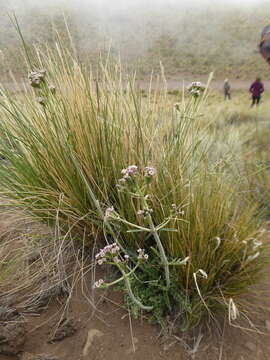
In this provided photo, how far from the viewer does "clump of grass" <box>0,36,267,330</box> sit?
1082 mm

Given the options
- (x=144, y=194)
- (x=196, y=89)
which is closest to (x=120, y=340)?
(x=144, y=194)

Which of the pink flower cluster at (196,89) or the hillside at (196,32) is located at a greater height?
the pink flower cluster at (196,89)

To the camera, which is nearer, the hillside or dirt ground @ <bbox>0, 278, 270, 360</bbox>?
dirt ground @ <bbox>0, 278, 270, 360</bbox>

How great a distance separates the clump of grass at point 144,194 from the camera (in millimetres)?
1082

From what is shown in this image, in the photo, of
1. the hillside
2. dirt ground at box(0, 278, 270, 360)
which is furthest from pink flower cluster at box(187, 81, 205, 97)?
the hillside

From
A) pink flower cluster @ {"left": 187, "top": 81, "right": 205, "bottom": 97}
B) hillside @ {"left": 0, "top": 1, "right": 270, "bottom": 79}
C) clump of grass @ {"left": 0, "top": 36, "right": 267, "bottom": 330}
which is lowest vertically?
hillside @ {"left": 0, "top": 1, "right": 270, "bottom": 79}

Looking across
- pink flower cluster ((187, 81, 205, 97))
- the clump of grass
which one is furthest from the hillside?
pink flower cluster ((187, 81, 205, 97))

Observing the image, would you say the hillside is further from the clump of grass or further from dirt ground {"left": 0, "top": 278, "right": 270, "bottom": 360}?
dirt ground {"left": 0, "top": 278, "right": 270, "bottom": 360}

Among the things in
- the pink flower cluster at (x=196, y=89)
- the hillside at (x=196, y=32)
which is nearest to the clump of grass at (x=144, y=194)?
the pink flower cluster at (x=196, y=89)

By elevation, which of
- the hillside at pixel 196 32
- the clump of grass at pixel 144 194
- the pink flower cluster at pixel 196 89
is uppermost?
the pink flower cluster at pixel 196 89

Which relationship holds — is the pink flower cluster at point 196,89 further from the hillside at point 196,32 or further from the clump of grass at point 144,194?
the hillside at point 196,32

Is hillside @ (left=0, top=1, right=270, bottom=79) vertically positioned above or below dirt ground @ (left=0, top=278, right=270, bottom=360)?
below

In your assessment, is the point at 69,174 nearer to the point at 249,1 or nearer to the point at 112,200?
the point at 112,200

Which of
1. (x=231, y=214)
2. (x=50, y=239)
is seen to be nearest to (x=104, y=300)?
(x=50, y=239)
